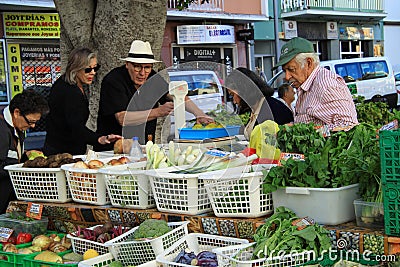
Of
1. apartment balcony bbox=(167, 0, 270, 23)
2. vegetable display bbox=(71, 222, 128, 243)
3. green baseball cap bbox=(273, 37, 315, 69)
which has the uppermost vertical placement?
apartment balcony bbox=(167, 0, 270, 23)

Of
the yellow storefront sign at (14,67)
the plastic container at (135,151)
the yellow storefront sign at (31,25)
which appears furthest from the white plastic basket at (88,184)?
the yellow storefront sign at (31,25)

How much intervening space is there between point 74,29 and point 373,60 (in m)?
12.2

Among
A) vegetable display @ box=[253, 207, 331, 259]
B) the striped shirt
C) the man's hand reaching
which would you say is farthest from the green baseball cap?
vegetable display @ box=[253, 207, 331, 259]

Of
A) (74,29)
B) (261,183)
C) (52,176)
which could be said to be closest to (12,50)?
(74,29)

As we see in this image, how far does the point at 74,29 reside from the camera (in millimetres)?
6223

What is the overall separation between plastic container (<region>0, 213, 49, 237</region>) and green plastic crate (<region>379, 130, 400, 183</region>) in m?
2.39

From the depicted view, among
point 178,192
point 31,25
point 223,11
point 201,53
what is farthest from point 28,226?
point 223,11

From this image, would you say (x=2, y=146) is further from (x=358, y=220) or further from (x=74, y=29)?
(x=358, y=220)

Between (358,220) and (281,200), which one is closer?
(358,220)

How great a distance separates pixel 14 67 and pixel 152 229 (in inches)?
479

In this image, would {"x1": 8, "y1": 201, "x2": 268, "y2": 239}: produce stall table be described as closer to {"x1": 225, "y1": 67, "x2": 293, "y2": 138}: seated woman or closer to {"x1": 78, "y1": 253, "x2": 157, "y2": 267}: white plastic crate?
{"x1": 78, "y1": 253, "x2": 157, "y2": 267}: white plastic crate

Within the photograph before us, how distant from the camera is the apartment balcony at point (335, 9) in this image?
70.4 ft

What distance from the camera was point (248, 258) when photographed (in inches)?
111

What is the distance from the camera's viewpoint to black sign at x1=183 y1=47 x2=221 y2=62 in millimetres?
18391
